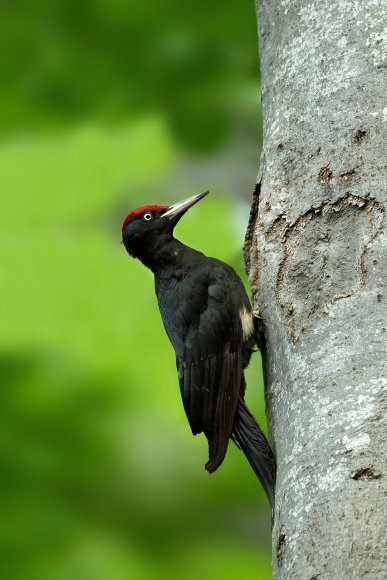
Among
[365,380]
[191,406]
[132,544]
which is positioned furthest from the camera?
[132,544]

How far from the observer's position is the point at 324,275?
9.35ft

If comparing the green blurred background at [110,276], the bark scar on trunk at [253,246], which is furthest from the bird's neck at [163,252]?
the bark scar on trunk at [253,246]

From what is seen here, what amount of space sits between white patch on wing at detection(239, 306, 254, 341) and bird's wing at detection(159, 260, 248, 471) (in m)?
0.04

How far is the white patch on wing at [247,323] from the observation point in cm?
355

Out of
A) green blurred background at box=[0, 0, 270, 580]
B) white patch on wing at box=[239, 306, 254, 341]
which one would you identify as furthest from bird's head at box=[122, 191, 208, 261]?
white patch on wing at box=[239, 306, 254, 341]

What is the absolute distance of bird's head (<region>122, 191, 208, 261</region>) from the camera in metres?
4.56

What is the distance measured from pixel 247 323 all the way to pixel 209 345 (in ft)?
0.82

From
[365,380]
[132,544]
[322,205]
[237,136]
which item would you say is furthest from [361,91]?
[132,544]

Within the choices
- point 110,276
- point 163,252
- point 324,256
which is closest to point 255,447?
point 324,256

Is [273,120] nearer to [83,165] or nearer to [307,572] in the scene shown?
[307,572]

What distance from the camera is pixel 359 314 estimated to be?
2.63m

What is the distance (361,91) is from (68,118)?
2.65 m

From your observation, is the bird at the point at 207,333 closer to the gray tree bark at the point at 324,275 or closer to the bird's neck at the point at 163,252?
the bird's neck at the point at 163,252

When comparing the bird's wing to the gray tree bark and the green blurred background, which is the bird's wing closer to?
the gray tree bark
